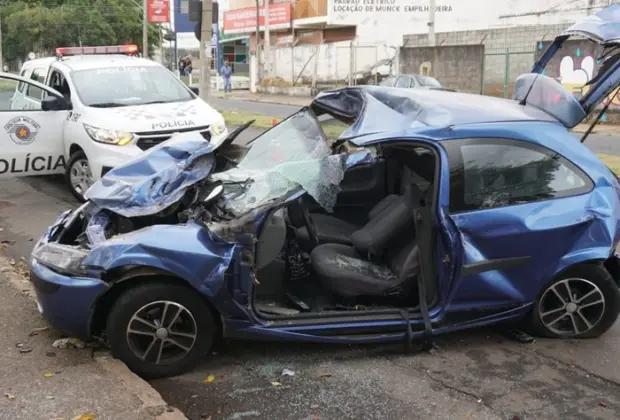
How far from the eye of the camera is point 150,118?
26.9 ft

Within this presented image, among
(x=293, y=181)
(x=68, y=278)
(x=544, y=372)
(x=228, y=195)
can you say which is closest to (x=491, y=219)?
(x=544, y=372)

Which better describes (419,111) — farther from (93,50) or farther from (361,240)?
(93,50)

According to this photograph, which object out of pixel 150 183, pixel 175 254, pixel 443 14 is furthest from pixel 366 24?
pixel 175 254

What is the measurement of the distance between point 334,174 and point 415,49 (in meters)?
26.2

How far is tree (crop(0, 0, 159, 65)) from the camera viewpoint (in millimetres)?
49438

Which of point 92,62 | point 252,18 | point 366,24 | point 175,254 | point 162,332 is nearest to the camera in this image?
point 175,254

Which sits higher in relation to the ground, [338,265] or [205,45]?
[205,45]

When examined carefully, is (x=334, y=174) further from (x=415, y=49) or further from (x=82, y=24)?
(x=82, y=24)

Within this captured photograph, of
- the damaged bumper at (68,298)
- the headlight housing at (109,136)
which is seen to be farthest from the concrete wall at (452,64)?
the damaged bumper at (68,298)

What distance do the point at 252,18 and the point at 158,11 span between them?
7.00 m

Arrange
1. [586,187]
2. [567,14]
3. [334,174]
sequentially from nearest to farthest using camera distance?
[334,174] < [586,187] < [567,14]

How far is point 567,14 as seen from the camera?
1496 inches

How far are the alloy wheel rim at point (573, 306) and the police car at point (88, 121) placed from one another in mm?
4982

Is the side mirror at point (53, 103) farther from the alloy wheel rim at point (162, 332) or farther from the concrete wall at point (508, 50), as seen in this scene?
the concrete wall at point (508, 50)
